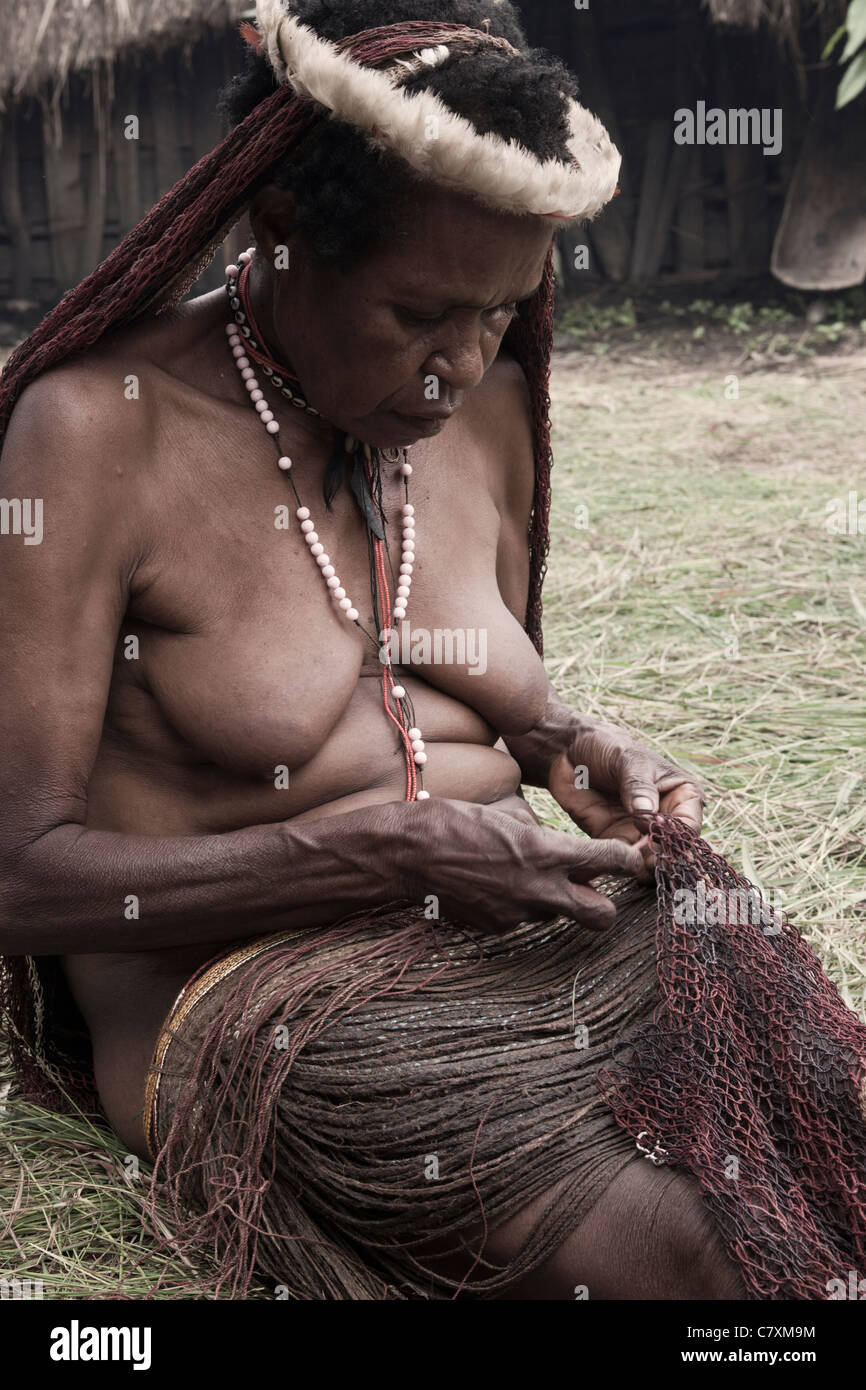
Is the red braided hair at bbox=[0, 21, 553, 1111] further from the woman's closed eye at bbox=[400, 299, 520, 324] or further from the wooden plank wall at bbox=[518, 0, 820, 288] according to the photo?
the wooden plank wall at bbox=[518, 0, 820, 288]

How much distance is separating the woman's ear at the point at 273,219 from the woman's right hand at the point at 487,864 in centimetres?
74

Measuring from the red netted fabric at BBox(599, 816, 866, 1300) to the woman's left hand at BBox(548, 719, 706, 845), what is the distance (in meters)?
0.14

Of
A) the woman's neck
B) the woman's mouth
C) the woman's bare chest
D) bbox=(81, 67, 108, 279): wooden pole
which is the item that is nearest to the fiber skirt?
the woman's bare chest

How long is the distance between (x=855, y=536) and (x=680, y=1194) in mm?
3731

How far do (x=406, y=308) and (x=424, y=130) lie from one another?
0.22m

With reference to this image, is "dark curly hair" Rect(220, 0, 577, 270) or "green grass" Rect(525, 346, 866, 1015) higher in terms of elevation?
"dark curly hair" Rect(220, 0, 577, 270)

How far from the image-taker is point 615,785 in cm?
225

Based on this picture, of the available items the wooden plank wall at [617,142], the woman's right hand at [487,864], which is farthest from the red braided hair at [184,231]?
the wooden plank wall at [617,142]

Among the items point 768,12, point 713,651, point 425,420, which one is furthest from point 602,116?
point 425,420

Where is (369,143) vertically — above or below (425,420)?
above

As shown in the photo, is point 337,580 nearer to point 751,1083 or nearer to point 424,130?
point 424,130

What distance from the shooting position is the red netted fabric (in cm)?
Result: 160

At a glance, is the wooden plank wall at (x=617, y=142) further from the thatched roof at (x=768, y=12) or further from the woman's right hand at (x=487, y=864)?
the woman's right hand at (x=487, y=864)
